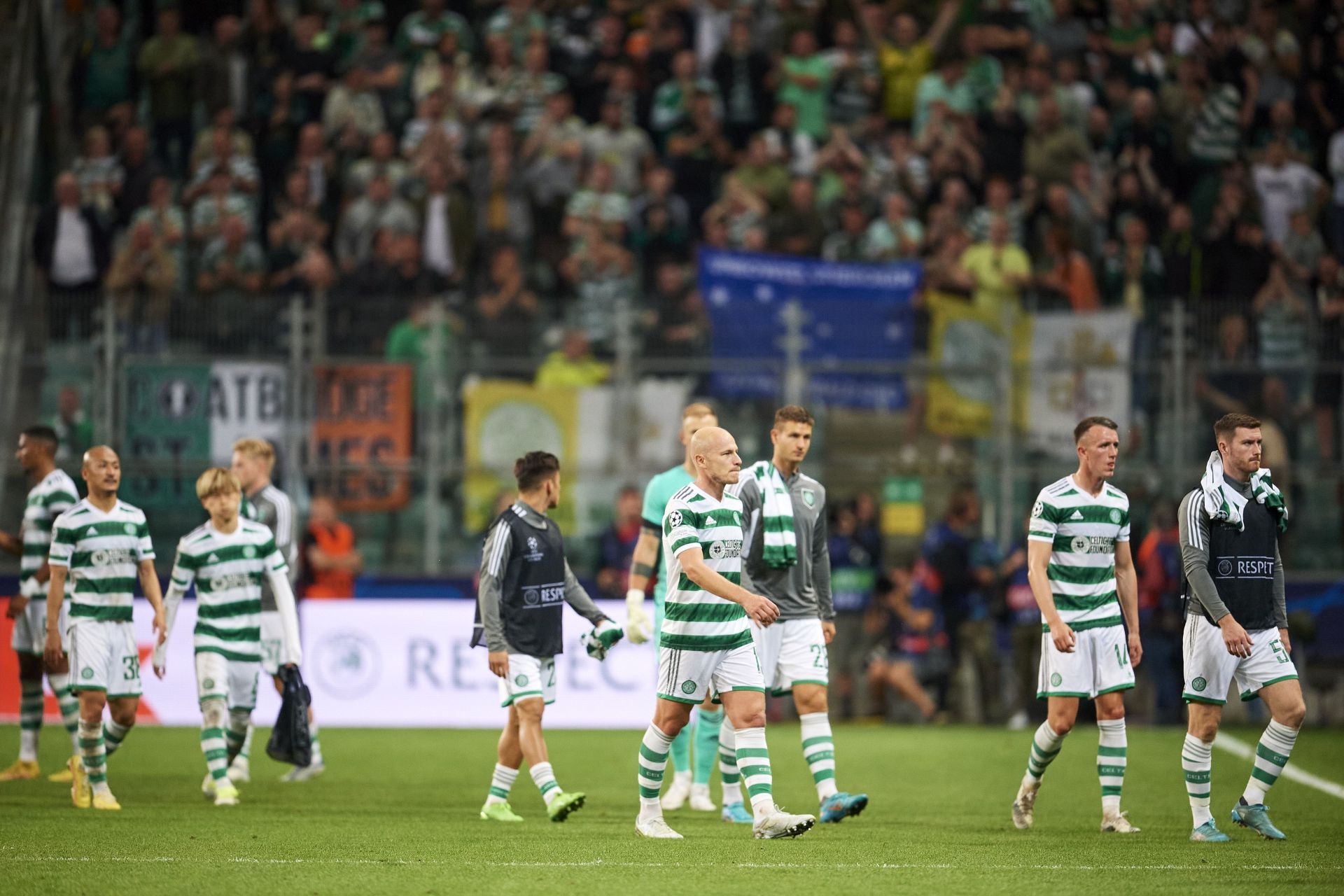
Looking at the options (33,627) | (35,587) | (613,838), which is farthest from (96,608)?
(613,838)

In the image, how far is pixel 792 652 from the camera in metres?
10.6

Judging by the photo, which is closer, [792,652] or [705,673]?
[705,673]

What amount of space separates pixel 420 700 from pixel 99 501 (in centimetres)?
701

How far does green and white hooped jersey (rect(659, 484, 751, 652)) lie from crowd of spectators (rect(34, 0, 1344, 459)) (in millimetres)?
8949

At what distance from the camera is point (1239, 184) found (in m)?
21.4

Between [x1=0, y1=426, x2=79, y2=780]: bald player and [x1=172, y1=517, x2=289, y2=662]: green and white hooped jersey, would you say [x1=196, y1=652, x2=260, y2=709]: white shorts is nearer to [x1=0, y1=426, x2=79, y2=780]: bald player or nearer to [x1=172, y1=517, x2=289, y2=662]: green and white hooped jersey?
[x1=172, y1=517, x2=289, y2=662]: green and white hooped jersey

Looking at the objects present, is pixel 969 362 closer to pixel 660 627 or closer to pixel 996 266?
pixel 996 266

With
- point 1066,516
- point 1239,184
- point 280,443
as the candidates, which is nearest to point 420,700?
point 280,443

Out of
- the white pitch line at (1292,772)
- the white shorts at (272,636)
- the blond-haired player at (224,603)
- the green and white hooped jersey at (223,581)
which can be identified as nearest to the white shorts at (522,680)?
the blond-haired player at (224,603)

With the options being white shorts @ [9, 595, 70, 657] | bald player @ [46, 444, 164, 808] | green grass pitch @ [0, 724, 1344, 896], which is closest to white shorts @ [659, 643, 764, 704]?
green grass pitch @ [0, 724, 1344, 896]

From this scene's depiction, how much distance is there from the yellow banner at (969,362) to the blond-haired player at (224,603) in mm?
8600

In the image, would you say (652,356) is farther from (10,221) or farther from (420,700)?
(10,221)

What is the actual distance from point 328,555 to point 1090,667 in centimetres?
954

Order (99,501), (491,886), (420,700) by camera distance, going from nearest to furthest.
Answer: (491,886) < (99,501) < (420,700)
